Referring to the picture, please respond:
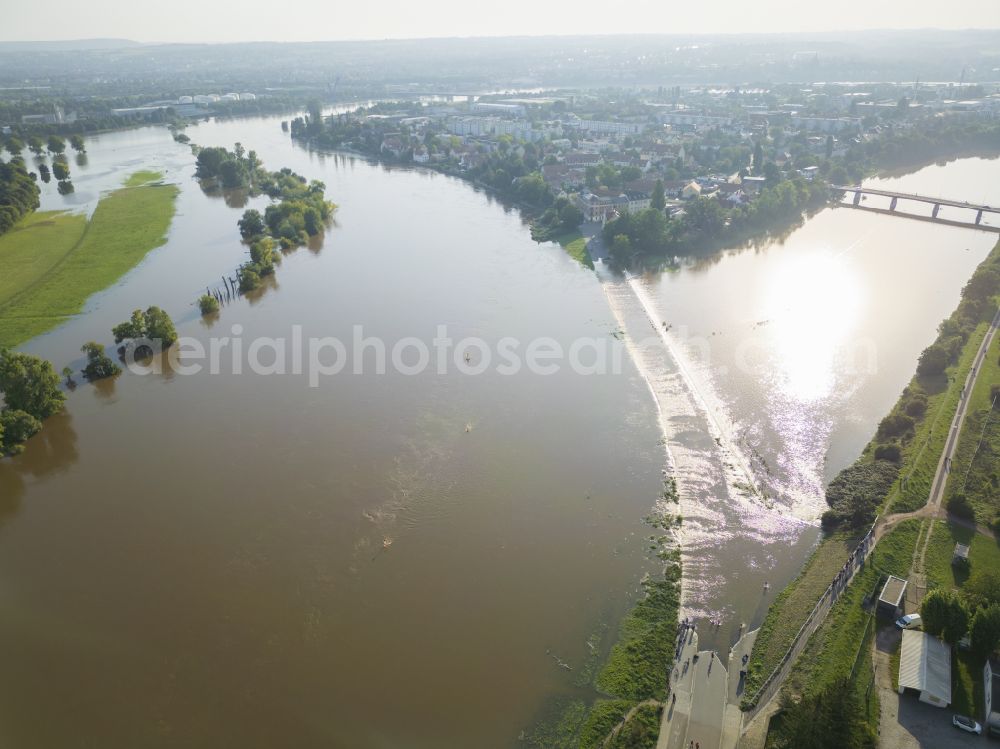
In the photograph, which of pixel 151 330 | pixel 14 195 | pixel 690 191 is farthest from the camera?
pixel 690 191

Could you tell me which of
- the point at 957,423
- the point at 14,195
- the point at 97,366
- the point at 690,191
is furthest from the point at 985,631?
the point at 14,195

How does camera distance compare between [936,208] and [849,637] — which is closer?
[849,637]

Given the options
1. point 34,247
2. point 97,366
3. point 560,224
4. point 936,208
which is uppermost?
point 34,247

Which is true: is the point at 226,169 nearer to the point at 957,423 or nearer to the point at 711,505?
the point at 711,505

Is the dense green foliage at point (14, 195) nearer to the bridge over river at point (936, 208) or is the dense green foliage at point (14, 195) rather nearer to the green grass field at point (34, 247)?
the green grass field at point (34, 247)

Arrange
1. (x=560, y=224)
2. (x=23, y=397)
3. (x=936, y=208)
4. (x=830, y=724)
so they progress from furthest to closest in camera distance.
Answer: (x=936, y=208) → (x=560, y=224) → (x=23, y=397) → (x=830, y=724)

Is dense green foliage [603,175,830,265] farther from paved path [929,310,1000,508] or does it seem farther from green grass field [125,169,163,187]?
green grass field [125,169,163,187]

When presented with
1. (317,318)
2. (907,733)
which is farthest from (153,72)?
(907,733)

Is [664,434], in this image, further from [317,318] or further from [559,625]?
[317,318]
